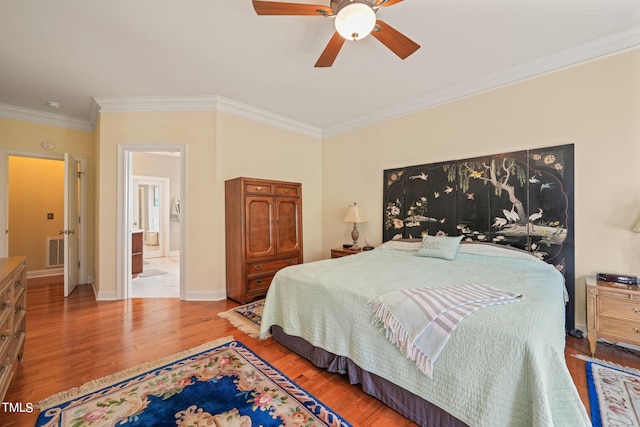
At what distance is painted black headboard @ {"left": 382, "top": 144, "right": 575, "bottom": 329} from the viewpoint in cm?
259

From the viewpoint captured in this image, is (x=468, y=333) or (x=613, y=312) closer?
(x=468, y=333)

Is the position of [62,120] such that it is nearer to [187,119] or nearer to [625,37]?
[187,119]

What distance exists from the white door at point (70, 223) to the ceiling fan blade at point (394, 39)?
4365 millimetres

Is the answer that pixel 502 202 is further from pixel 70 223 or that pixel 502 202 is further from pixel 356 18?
pixel 70 223

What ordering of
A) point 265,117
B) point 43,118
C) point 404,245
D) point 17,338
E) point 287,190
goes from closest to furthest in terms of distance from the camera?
point 17,338 → point 404,245 → point 287,190 → point 43,118 → point 265,117

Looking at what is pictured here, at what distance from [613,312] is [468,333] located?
1.75 metres

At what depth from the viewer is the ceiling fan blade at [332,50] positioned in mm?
1990

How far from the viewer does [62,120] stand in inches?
165

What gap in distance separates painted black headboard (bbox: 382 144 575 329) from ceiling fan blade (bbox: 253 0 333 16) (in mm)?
2385

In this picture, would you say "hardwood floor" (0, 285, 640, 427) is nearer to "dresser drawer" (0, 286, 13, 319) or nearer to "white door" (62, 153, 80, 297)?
"white door" (62, 153, 80, 297)

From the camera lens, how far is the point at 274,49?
2.55 metres

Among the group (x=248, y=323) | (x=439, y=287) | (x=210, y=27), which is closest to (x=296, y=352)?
(x=248, y=323)

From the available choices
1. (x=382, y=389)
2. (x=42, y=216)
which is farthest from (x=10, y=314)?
(x=42, y=216)

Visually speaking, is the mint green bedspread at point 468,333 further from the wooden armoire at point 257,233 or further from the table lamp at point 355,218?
the table lamp at point 355,218
